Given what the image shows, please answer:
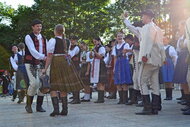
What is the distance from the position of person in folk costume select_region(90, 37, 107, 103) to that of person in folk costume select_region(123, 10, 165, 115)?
2.54 m

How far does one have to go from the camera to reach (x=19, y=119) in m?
5.30

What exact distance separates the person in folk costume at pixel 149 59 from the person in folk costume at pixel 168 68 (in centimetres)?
282

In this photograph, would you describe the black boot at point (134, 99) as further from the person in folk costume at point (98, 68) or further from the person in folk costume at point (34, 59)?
the person in folk costume at point (34, 59)

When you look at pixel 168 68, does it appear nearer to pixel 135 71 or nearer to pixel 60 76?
pixel 135 71

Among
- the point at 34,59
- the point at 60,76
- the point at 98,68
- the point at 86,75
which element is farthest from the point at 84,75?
the point at 60,76

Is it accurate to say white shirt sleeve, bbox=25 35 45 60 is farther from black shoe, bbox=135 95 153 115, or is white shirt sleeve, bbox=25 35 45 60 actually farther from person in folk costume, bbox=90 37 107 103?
person in folk costume, bbox=90 37 107 103

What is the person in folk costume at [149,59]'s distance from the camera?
5.51 meters

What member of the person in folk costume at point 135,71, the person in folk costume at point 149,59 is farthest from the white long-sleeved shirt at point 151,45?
the person in folk costume at point 135,71

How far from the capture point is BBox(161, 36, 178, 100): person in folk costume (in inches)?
342

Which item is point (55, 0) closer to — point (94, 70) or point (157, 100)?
point (94, 70)

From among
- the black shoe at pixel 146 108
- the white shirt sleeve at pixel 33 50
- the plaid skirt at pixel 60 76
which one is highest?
the white shirt sleeve at pixel 33 50

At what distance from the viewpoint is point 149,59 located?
216 inches

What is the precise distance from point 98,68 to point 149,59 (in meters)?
3.00

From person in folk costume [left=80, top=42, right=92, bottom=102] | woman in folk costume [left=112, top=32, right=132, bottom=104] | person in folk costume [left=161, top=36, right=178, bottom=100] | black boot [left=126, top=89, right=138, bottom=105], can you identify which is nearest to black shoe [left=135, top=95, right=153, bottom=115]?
black boot [left=126, top=89, right=138, bottom=105]
